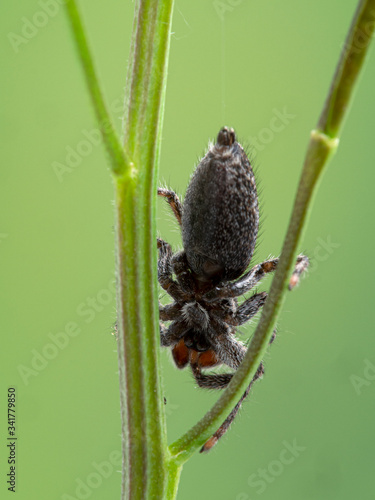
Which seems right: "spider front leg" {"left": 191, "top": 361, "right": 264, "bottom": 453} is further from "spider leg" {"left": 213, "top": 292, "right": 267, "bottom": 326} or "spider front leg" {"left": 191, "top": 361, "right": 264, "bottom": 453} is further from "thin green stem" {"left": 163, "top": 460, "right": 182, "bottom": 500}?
"thin green stem" {"left": 163, "top": 460, "right": 182, "bottom": 500}

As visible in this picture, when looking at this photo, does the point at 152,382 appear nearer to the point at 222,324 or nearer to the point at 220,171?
the point at 220,171

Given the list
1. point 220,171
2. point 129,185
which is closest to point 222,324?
point 220,171

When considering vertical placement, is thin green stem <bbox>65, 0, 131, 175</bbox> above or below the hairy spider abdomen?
above

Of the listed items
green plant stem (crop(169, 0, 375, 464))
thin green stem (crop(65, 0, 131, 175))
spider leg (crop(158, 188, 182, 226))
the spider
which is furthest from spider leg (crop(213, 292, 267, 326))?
thin green stem (crop(65, 0, 131, 175))

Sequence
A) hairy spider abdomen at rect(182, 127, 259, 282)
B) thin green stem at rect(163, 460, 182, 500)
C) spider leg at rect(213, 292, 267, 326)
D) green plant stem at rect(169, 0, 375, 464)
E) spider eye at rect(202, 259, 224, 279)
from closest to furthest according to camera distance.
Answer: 1. green plant stem at rect(169, 0, 375, 464)
2. thin green stem at rect(163, 460, 182, 500)
3. hairy spider abdomen at rect(182, 127, 259, 282)
4. spider eye at rect(202, 259, 224, 279)
5. spider leg at rect(213, 292, 267, 326)

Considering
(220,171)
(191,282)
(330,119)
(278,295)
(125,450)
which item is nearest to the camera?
(330,119)
